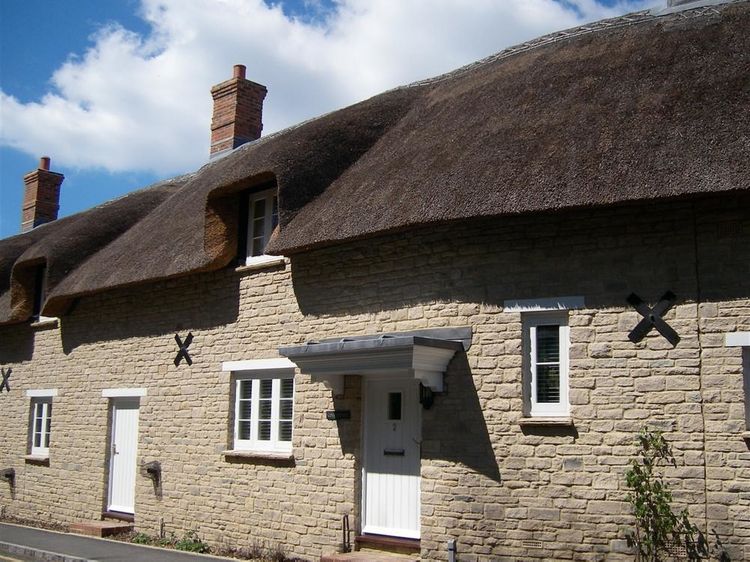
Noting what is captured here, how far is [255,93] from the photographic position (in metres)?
21.1

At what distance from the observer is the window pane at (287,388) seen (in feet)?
42.0

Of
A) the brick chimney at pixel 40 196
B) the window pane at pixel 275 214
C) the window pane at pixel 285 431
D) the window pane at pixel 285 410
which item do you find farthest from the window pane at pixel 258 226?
the brick chimney at pixel 40 196

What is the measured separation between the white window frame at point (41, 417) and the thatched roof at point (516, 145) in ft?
11.6

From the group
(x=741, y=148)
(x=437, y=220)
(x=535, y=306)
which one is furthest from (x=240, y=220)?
(x=741, y=148)

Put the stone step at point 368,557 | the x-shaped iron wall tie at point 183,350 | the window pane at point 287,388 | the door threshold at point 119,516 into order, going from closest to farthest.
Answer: the stone step at point 368,557
the window pane at point 287,388
the x-shaped iron wall tie at point 183,350
the door threshold at point 119,516

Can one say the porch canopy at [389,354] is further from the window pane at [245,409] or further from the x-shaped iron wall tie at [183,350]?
the x-shaped iron wall tie at [183,350]

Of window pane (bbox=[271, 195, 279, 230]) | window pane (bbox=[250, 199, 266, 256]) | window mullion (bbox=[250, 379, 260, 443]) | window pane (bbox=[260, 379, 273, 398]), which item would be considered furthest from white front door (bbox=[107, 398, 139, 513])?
window pane (bbox=[271, 195, 279, 230])

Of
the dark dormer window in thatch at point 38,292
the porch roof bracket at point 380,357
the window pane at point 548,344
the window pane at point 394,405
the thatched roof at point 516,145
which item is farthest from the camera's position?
the dark dormer window in thatch at point 38,292

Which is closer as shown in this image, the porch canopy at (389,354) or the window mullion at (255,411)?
the porch canopy at (389,354)

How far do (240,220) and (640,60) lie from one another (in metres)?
6.29

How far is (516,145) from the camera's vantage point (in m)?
10.5

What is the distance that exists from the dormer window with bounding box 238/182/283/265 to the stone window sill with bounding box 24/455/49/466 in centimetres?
693

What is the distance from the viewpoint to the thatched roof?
9.27 metres

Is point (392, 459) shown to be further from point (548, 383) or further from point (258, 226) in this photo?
point (258, 226)
